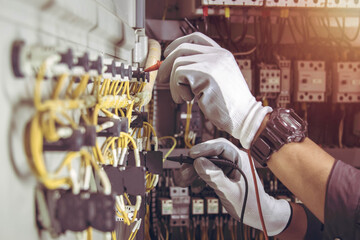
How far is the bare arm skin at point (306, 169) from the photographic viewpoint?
99cm

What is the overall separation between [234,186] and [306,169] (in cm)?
45

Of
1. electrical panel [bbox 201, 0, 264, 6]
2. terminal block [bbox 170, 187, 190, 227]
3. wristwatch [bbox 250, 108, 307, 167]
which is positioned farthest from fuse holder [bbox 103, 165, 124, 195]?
terminal block [bbox 170, 187, 190, 227]

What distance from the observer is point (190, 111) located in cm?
213

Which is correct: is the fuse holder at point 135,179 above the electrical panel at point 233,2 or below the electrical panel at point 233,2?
below

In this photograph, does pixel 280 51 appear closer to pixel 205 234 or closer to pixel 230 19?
pixel 230 19

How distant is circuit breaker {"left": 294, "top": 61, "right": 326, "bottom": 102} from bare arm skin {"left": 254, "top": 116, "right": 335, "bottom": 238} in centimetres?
120

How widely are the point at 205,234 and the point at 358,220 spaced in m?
1.42

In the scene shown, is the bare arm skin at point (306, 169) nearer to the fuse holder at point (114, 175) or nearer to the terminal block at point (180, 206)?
the fuse holder at point (114, 175)

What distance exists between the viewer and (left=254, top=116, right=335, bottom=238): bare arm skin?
0.99m

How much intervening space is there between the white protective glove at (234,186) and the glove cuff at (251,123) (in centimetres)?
24

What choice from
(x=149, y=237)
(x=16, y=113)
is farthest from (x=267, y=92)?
(x=16, y=113)

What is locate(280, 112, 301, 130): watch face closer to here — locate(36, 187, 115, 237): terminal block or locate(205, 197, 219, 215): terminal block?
locate(36, 187, 115, 237): terminal block

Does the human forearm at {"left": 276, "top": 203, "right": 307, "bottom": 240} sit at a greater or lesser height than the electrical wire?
lesser

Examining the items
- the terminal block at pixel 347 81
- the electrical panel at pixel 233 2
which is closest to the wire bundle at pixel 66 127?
the electrical panel at pixel 233 2
